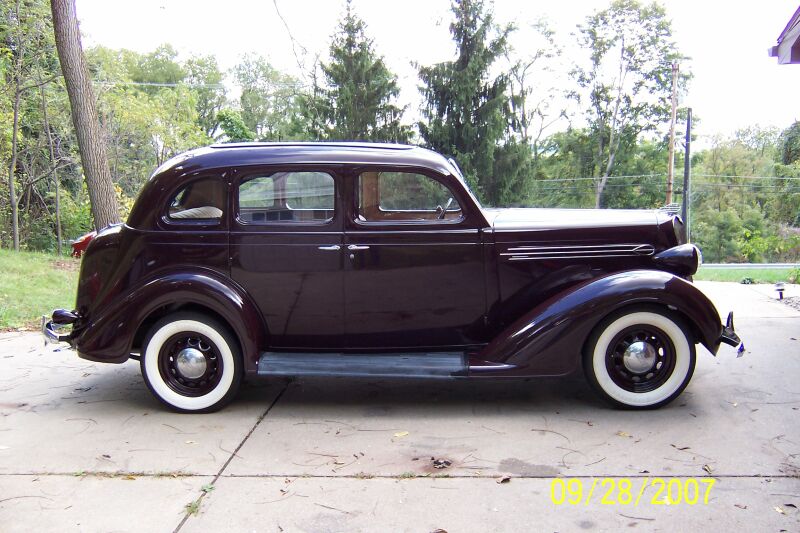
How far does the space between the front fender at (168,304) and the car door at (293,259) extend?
0.46 ft

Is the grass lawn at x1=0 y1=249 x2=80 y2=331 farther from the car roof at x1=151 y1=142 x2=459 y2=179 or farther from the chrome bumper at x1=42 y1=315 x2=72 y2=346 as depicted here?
the car roof at x1=151 y1=142 x2=459 y2=179

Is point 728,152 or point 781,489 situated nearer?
point 781,489

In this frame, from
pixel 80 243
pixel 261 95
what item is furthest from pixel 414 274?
pixel 261 95

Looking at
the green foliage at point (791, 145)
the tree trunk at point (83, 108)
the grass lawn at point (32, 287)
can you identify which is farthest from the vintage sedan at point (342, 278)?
the green foliage at point (791, 145)

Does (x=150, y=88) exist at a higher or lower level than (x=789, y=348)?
higher

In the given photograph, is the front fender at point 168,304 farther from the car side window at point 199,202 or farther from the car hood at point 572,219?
the car hood at point 572,219

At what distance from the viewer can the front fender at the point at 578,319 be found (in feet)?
12.2

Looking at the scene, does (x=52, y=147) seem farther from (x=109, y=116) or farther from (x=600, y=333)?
(x=600, y=333)

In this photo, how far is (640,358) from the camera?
3820 millimetres

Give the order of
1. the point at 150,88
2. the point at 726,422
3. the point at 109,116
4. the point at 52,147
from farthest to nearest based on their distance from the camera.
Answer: the point at 150,88 → the point at 109,116 → the point at 52,147 → the point at 726,422

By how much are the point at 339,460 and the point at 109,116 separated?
55.8 ft

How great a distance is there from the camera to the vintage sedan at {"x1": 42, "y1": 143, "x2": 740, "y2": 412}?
390 cm

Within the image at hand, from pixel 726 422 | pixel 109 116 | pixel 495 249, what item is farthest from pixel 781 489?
pixel 109 116

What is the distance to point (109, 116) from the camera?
17094 mm
